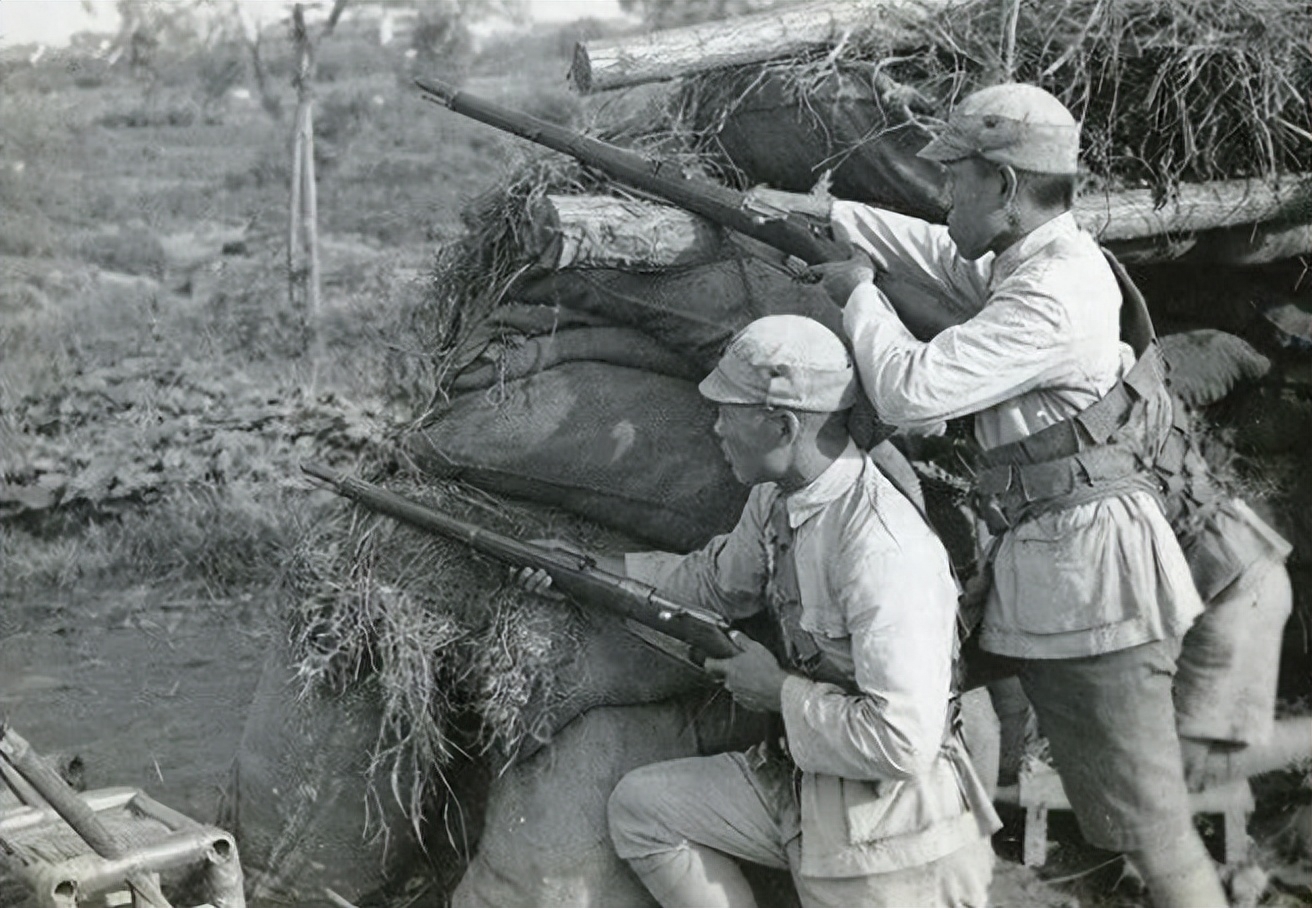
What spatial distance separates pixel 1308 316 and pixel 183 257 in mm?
8446

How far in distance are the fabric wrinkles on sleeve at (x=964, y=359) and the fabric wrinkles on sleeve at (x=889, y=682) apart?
0.37 meters

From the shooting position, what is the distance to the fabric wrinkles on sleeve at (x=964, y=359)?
13.2 feet

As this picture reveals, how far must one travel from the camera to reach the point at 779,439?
13.2 feet

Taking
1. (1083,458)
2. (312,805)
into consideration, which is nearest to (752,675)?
(1083,458)

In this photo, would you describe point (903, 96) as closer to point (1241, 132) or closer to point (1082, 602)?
point (1241, 132)

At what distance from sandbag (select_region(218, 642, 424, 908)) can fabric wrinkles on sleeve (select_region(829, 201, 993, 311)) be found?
6.79 ft

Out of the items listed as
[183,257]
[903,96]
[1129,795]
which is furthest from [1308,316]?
[183,257]

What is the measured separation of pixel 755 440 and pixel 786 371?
20 centimetres

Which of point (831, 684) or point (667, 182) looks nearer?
point (831, 684)

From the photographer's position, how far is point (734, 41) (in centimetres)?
504

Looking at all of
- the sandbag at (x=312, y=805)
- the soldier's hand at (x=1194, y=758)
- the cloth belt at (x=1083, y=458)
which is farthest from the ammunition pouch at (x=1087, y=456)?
the sandbag at (x=312, y=805)

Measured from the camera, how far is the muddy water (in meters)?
7.65

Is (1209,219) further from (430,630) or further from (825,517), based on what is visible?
(430,630)

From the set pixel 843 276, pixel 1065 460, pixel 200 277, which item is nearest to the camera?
pixel 1065 460
